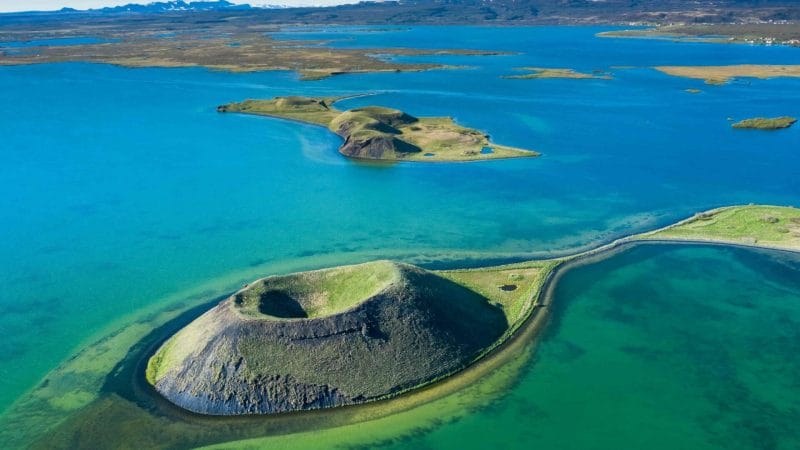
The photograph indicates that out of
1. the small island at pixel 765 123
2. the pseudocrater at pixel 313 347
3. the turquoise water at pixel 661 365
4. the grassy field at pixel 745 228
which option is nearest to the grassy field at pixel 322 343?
the pseudocrater at pixel 313 347

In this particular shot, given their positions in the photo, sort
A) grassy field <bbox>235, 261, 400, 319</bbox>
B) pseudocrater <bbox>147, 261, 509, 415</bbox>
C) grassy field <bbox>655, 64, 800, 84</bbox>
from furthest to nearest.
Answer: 1. grassy field <bbox>655, 64, 800, 84</bbox>
2. grassy field <bbox>235, 261, 400, 319</bbox>
3. pseudocrater <bbox>147, 261, 509, 415</bbox>

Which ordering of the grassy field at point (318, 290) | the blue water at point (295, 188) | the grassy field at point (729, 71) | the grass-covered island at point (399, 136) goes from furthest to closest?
the grassy field at point (729, 71) < the grass-covered island at point (399, 136) < the blue water at point (295, 188) < the grassy field at point (318, 290)

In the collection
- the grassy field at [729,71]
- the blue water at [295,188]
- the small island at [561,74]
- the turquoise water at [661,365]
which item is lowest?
the turquoise water at [661,365]

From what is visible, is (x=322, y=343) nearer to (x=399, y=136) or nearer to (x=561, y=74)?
(x=399, y=136)

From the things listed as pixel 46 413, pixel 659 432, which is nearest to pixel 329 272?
pixel 46 413

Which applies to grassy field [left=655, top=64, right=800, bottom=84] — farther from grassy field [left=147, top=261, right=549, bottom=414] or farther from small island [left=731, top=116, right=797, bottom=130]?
grassy field [left=147, top=261, right=549, bottom=414]

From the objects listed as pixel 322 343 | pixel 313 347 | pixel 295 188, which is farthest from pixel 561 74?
pixel 313 347

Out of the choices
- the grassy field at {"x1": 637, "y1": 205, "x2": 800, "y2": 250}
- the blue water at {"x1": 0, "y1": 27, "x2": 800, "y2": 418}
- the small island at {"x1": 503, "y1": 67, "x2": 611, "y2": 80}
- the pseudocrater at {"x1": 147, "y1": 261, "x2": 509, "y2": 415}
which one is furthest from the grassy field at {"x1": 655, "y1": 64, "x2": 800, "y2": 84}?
the pseudocrater at {"x1": 147, "y1": 261, "x2": 509, "y2": 415}

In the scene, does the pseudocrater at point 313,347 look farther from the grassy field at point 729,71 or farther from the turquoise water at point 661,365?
the grassy field at point 729,71
